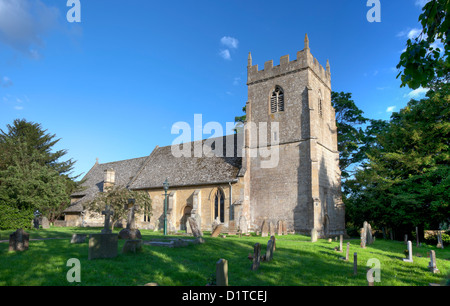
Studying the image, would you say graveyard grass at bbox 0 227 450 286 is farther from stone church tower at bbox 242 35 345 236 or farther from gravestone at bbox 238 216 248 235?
gravestone at bbox 238 216 248 235

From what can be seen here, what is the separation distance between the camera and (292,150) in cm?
2480

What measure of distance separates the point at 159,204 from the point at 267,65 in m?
17.2

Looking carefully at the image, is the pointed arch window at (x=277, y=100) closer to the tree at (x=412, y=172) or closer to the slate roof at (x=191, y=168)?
the slate roof at (x=191, y=168)

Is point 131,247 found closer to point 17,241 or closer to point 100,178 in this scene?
point 17,241

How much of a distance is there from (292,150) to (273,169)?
7.47 ft

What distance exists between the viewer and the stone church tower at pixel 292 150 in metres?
23.5

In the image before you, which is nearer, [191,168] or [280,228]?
[280,228]

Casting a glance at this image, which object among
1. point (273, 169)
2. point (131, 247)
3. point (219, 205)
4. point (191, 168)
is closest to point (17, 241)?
point (131, 247)

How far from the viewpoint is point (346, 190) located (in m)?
32.1

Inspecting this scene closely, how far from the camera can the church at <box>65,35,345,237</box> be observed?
23812 millimetres

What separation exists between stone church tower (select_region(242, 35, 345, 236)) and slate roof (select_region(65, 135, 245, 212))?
2557 millimetres

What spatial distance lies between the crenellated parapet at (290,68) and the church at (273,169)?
9 centimetres

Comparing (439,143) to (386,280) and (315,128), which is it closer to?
(315,128)

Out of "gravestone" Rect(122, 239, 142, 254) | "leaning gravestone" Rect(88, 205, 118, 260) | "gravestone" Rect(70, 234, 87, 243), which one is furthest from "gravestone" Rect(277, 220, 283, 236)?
"leaning gravestone" Rect(88, 205, 118, 260)
